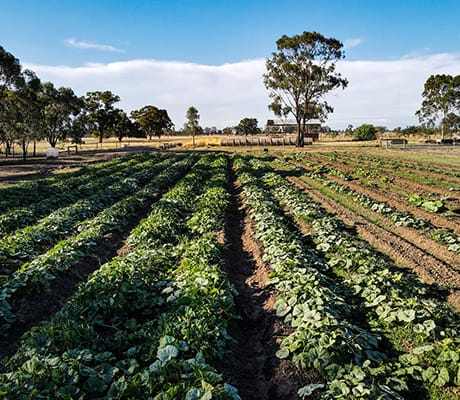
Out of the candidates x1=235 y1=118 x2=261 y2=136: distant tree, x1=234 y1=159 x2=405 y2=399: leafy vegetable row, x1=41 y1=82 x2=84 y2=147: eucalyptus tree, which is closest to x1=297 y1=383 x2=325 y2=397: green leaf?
x1=234 y1=159 x2=405 y2=399: leafy vegetable row

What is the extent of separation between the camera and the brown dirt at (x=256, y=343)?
463 centimetres

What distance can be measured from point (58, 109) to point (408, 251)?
58.5 metres

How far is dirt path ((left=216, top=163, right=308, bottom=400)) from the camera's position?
4648 mm

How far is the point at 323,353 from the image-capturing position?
15.2ft

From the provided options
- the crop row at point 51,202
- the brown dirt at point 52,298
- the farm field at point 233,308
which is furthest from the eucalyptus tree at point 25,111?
the brown dirt at point 52,298

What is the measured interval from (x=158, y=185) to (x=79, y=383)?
16210 mm

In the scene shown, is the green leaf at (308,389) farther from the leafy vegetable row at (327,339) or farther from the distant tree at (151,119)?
the distant tree at (151,119)

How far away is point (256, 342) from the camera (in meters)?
5.82

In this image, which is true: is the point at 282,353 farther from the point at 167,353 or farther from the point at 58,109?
the point at 58,109

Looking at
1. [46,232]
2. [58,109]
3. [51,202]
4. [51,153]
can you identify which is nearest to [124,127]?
[58,109]

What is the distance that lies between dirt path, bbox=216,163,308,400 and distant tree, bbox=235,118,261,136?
4146 inches

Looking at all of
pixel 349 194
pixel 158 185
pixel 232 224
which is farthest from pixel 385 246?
pixel 158 185

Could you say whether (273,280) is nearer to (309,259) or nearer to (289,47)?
(309,259)

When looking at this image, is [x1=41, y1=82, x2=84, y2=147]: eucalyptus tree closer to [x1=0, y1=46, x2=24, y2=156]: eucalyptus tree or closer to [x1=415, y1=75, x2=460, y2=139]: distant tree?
[x1=0, y1=46, x2=24, y2=156]: eucalyptus tree
